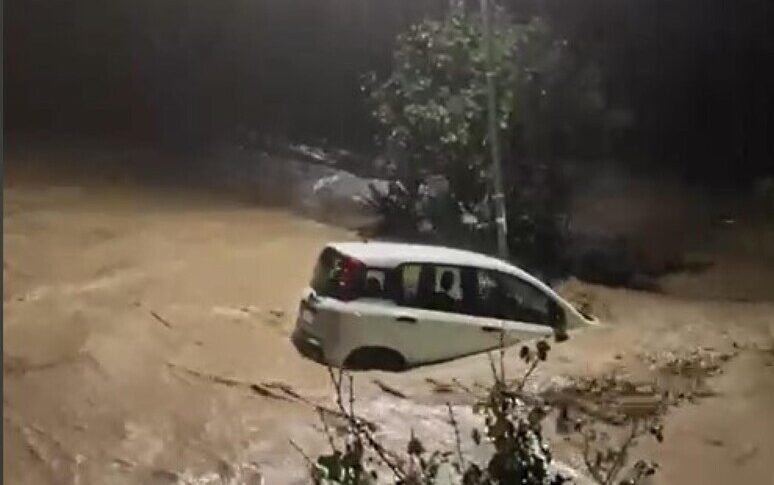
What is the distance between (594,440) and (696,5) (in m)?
0.56

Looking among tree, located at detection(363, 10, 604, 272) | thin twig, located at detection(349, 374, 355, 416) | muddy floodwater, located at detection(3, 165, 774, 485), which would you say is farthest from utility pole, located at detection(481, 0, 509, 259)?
thin twig, located at detection(349, 374, 355, 416)

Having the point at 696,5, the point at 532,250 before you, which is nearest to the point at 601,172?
the point at 532,250

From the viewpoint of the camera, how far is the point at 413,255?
4.66ft

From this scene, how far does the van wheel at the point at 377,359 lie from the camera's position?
1403 millimetres

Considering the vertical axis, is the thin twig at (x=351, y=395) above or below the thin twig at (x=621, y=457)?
above

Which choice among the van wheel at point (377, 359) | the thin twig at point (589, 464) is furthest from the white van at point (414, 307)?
the thin twig at point (589, 464)

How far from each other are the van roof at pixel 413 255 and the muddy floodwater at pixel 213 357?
3cm

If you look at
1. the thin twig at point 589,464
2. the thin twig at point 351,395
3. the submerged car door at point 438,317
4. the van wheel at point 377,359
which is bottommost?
the thin twig at point 589,464

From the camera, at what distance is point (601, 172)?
145 cm

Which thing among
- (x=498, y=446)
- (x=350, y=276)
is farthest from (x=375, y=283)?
(x=498, y=446)

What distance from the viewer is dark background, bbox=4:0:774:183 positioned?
1439mm

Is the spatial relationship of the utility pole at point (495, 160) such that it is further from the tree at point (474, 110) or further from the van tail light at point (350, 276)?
the van tail light at point (350, 276)

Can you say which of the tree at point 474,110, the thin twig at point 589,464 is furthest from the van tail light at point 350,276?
the thin twig at point 589,464

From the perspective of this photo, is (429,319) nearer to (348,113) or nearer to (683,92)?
(348,113)
